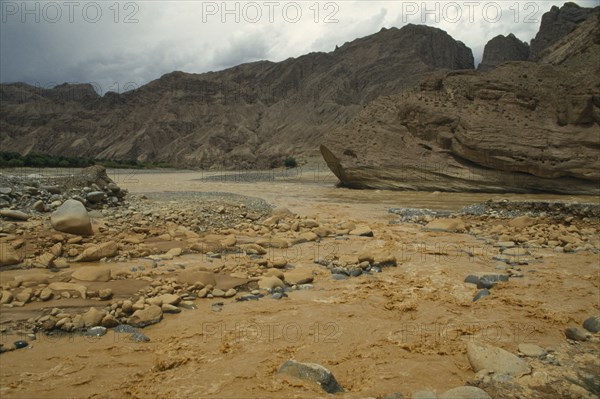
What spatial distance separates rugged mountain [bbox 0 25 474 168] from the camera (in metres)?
75.4

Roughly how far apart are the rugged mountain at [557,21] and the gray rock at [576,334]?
6712 cm

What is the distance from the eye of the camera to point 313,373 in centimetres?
352

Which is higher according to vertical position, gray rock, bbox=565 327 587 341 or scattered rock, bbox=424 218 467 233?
scattered rock, bbox=424 218 467 233

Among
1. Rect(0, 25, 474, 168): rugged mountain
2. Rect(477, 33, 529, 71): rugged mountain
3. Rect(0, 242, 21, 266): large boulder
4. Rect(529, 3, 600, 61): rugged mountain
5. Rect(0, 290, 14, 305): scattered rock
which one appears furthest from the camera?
Rect(477, 33, 529, 71): rugged mountain

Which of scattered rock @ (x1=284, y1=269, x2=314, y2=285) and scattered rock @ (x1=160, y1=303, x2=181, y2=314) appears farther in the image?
scattered rock @ (x1=284, y1=269, x2=314, y2=285)

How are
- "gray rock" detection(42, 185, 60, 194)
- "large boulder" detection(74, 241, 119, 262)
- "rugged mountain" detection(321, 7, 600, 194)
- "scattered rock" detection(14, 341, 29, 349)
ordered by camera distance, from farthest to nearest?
"rugged mountain" detection(321, 7, 600, 194)
"gray rock" detection(42, 185, 60, 194)
"large boulder" detection(74, 241, 119, 262)
"scattered rock" detection(14, 341, 29, 349)

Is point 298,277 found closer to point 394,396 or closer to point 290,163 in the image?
point 394,396

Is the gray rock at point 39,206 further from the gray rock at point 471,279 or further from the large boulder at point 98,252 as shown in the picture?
the gray rock at point 471,279

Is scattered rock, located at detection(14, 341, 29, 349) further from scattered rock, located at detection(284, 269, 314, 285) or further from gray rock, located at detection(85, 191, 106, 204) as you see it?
gray rock, located at detection(85, 191, 106, 204)

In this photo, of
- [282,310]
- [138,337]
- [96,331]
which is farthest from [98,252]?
[282,310]

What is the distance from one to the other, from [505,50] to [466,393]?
287ft

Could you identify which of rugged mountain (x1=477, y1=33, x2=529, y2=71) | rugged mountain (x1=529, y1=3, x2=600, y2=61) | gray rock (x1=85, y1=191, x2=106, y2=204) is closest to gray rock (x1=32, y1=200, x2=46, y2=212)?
gray rock (x1=85, y1=191, x2=106, y2=204)

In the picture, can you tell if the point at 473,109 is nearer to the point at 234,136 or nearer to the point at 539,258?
the point at 539,258

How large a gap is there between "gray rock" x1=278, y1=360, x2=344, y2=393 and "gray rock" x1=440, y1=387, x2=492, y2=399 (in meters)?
0.87
